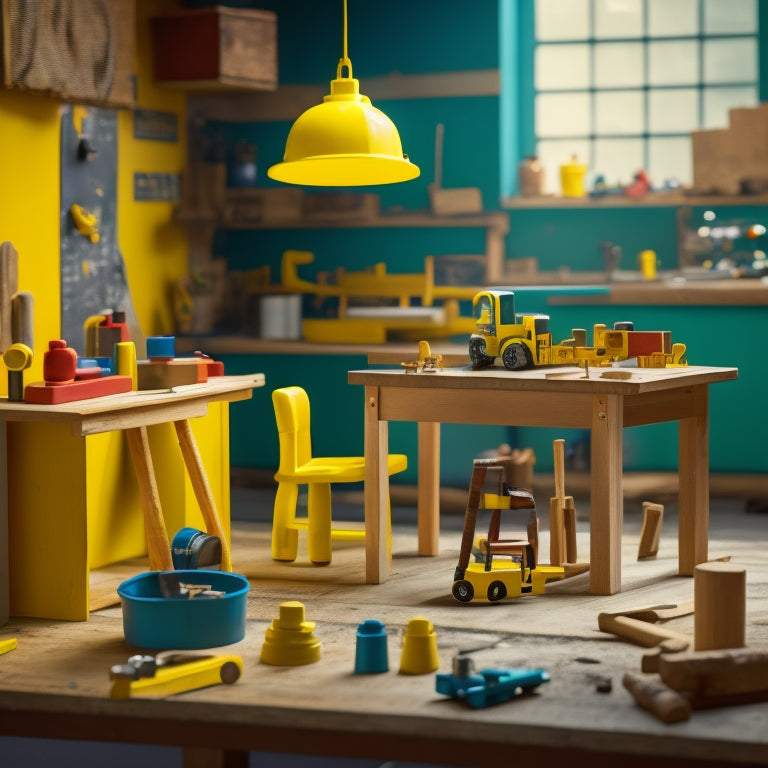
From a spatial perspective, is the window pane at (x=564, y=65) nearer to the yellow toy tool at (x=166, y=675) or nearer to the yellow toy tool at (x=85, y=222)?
the yellow toy tool at (x=85, y=222)

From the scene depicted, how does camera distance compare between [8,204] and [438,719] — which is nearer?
[438,719]

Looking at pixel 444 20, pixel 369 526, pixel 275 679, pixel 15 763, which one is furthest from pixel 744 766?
pixel 444 20

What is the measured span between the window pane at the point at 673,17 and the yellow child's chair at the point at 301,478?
362cm

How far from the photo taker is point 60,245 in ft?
21.9

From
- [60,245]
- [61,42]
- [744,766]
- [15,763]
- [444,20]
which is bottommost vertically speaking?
[15,763]

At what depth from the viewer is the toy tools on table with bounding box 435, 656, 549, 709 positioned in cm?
382

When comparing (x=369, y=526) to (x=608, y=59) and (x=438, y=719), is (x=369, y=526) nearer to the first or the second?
(x=438, y=719)

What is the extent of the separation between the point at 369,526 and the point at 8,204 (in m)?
2.27

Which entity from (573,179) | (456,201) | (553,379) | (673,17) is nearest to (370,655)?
(553,379)

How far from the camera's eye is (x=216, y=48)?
741 centimetres

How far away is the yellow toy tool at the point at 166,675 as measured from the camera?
13.0 feet

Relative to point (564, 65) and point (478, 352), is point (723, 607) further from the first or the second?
point (564, 65)

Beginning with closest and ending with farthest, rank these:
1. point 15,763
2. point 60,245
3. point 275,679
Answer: point 275,679, point 15,763, point 60,245

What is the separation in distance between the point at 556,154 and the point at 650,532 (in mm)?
3260
